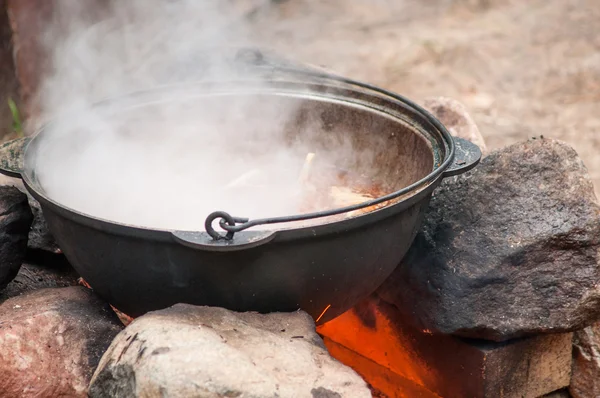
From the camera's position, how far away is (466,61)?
6910 millimetres

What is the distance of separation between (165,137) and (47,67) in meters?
2.30

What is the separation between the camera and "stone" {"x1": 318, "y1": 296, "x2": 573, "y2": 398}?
253 cm

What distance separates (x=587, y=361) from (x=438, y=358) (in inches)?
22.6

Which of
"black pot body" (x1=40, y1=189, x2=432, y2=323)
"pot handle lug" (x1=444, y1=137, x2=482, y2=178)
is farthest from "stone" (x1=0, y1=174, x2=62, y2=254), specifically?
"pot handle lug" (x1=444, y1=137, x2=482, y2=178)

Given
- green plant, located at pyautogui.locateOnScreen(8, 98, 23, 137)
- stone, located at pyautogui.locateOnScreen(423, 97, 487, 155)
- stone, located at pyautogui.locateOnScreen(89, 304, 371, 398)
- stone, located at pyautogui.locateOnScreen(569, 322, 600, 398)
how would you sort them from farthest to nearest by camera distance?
green plant, located at pyautogui.locateOnScreen(8, 98, 23, 137)
stone, located at pyautogui.locateOnScreen(423, 97, 487, 155)
stone, located at pyautogui.locateOnScreen(569, 322, 600, 398)
stone, located at pyautogui.locateOnScreen(89, 304, 371, 398)

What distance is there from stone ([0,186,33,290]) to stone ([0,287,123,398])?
0.22m

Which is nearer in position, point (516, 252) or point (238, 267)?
point (238, 267)

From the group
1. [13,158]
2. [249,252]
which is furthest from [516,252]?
[13,158]

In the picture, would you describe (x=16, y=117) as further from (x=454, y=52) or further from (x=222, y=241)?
(x=454, y=52)

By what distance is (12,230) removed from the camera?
2551mm

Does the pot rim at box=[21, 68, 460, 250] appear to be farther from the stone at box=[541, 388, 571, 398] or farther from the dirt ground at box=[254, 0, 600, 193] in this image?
the dirt ground at box=[254, 0, 600, 193]

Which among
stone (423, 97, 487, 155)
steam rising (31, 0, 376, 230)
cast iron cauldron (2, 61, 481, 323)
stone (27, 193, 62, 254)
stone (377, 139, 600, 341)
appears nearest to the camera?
cast iron cauldron (2, 61, 481, 323)

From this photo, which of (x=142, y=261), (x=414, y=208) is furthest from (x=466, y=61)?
(x=142, y=261)

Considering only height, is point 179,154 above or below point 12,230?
above
